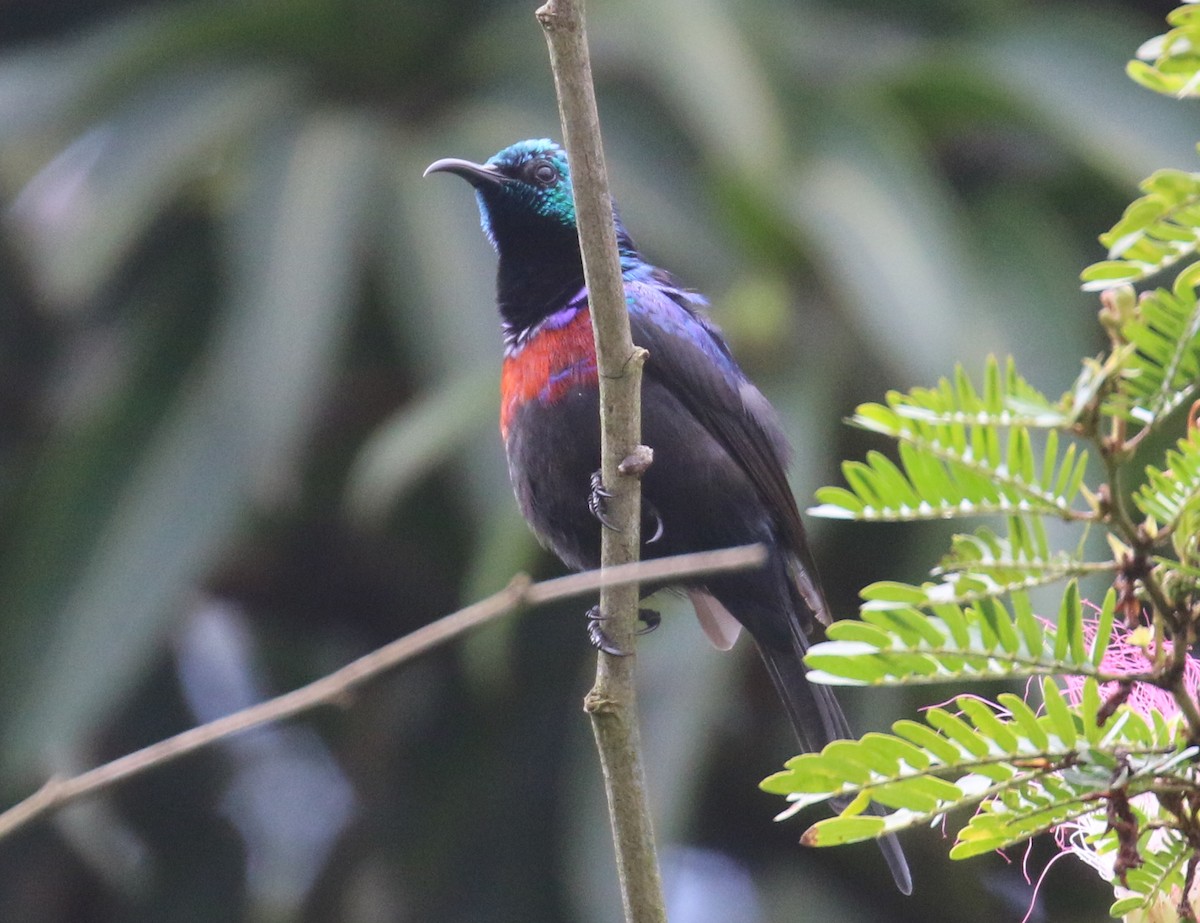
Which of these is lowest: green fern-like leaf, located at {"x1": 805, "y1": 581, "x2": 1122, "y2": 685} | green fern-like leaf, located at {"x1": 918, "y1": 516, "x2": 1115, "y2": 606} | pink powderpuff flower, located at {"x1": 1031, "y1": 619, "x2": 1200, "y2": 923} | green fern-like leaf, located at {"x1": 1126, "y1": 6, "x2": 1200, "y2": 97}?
pink powderpuff flower, located at {"x1": 1031, "y1": 619, "x2": 1200, "y2": 923}

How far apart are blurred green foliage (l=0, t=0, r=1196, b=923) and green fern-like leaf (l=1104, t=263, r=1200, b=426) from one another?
3129 mm

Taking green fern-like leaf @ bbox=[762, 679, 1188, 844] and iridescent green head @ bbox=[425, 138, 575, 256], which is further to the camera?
iridescent green head @ bbox=[425, 138, 575, 256]

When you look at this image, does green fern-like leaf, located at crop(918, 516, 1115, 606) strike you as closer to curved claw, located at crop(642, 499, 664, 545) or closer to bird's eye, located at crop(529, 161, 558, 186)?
curved claw, located at crop(642, 499, 664, 545)

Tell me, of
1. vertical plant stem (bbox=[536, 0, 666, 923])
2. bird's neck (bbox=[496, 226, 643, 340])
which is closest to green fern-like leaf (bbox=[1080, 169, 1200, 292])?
vertical plant stem (bbox=[536, 0, 666, 923])

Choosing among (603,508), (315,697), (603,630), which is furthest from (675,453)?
(315,697)

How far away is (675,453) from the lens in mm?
3197

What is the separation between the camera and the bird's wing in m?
3.24

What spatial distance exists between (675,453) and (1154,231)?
201 centimetres

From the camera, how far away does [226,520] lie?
15.9ft

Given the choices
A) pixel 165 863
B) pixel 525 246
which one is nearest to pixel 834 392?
pixel 525 246

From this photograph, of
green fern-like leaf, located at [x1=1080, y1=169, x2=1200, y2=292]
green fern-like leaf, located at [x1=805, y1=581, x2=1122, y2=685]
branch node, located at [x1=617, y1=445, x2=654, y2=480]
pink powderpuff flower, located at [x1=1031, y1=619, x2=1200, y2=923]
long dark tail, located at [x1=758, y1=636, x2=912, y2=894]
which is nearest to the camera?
green fern-like leaf, located at [x1=1080, y1=169, x2=1200, y2=292]

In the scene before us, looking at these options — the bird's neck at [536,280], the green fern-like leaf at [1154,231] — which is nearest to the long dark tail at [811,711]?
the bird's neck at [536,280]

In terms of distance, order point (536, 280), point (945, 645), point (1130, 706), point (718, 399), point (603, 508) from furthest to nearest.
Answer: point (536, 280), point (718, 399), point (603, 508), point (1130, 706), point (945, 645)

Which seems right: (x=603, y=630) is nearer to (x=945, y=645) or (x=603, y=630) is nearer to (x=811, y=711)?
(x=945, y=645)
